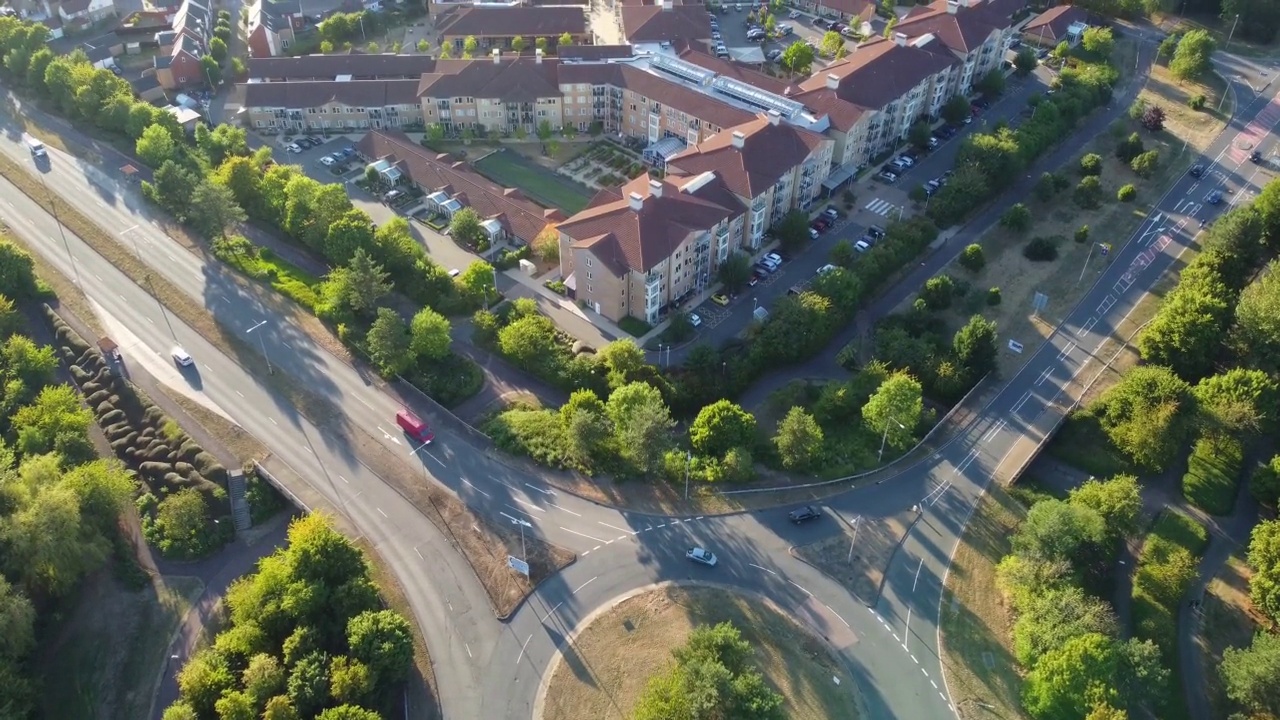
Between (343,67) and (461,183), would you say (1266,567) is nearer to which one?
(461,183)

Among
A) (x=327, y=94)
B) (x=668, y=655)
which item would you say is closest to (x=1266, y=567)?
(x=668, y=655)

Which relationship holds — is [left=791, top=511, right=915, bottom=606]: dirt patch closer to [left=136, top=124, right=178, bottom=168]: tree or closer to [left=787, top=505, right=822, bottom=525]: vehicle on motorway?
[left=787, top=505, right=822, bottom=525]: vehicle on motorway

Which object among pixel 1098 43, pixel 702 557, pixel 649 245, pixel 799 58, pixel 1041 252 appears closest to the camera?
pixel 702 557

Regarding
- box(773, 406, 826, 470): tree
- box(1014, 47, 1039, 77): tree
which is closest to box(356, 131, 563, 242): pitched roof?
box(773, 406, 826, 470): tree

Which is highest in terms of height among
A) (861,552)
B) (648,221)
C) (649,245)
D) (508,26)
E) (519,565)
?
(648,221)

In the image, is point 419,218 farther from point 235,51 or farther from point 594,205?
point 235,51

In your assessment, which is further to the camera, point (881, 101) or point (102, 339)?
point (881, 101)

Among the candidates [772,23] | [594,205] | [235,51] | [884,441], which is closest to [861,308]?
[884,441]

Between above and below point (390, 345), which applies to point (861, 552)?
below

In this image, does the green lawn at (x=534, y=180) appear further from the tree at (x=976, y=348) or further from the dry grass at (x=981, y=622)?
the dry grass at (x=981, y=622)
